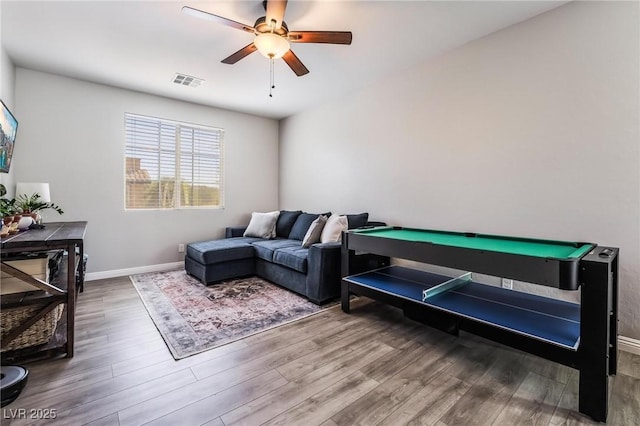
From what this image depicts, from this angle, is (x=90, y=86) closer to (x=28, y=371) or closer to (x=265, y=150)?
(x=265, y=150)

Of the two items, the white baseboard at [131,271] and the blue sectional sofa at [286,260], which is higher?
the blue sectional sofa at [286,260]

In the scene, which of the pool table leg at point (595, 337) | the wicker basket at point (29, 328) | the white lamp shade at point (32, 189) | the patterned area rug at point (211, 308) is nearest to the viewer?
the pool table leg at point (595, 337)

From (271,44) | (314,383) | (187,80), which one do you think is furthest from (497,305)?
(187,80)

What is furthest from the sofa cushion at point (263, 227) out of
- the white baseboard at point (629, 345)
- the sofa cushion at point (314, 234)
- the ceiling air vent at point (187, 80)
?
the white baseboard at point (629, 345)

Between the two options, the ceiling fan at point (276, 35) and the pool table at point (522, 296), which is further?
the ceiling fan at point (276, 35)

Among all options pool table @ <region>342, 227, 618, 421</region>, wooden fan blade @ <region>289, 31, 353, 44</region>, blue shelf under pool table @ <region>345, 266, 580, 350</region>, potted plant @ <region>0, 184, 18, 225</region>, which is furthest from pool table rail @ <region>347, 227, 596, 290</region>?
potted plant @ <region>0, 184, 18, 225</region>

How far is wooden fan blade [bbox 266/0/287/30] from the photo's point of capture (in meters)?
1.95

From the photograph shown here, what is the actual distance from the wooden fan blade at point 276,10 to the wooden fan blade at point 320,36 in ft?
0.38

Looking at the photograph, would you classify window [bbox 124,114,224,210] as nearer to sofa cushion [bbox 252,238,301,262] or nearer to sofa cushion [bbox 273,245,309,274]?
sofa cushion [bbox 252,238,301,262]

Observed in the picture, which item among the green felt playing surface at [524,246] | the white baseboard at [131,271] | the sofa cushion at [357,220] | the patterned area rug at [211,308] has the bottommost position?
the patterned area rug at [211,308]

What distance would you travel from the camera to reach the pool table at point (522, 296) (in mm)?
1445

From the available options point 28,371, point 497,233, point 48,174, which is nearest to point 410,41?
point 497,233

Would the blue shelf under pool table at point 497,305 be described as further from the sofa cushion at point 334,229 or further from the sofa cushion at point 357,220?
the sofa cushion at point 357,220

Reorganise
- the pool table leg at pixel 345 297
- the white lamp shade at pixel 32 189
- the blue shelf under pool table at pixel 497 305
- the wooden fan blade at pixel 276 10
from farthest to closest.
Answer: the white lamp shade at pixel 32 189, the pool table leg at pixel 345 297, the wooden fan blade at pixel 276 10, the blue shelf under pool table at pixel 497 305
